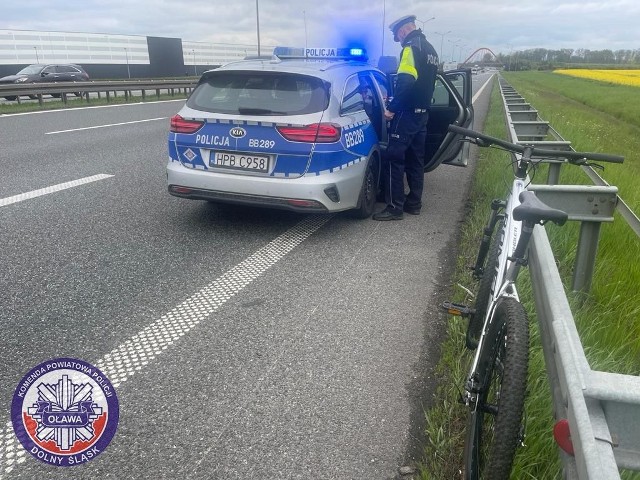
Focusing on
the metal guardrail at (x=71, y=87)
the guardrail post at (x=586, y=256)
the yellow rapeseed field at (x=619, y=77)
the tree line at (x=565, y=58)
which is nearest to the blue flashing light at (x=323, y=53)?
the guardrail post at (x=586, y=256)

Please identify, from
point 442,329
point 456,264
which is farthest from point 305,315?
point 456,264

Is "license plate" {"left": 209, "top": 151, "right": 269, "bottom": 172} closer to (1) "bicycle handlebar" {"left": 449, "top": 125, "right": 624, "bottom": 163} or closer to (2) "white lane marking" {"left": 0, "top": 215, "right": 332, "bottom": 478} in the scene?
(2) "white lane marking" {"left": 0, "top": 215, "right": 332, "bottom": 478}

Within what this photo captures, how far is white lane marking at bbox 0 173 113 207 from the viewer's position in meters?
5.75

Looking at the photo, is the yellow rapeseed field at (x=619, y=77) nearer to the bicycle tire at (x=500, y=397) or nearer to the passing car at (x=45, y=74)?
the passing car at (x=45, y=74)

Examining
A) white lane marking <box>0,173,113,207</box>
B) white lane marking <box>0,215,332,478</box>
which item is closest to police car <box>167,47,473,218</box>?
white lane marking <box>0,215,332,478</box>

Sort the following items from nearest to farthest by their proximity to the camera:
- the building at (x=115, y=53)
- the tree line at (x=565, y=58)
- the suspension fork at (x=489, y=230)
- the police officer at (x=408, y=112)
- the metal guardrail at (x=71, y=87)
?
the suspension fork at (x=489, y=230), the police officer at (x=408, y=112), the metal guardrail at (x=71, y=87), the building at (x=115, y=53), the tree line at (x=565, y=58)

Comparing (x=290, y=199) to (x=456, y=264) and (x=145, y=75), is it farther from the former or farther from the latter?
(x=145, y=75)

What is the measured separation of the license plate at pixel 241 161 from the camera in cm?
470

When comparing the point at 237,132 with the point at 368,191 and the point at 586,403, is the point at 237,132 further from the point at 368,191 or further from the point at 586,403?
the point at 586,403

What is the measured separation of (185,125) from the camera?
4.93m

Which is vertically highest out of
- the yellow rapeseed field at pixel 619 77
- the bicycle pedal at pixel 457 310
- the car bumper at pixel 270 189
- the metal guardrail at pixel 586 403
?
the metal guardrail at pixel 586 403

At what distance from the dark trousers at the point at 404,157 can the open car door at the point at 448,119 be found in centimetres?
47

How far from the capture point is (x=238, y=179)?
4.73 meters

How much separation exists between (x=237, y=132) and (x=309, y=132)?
0.63 meters
